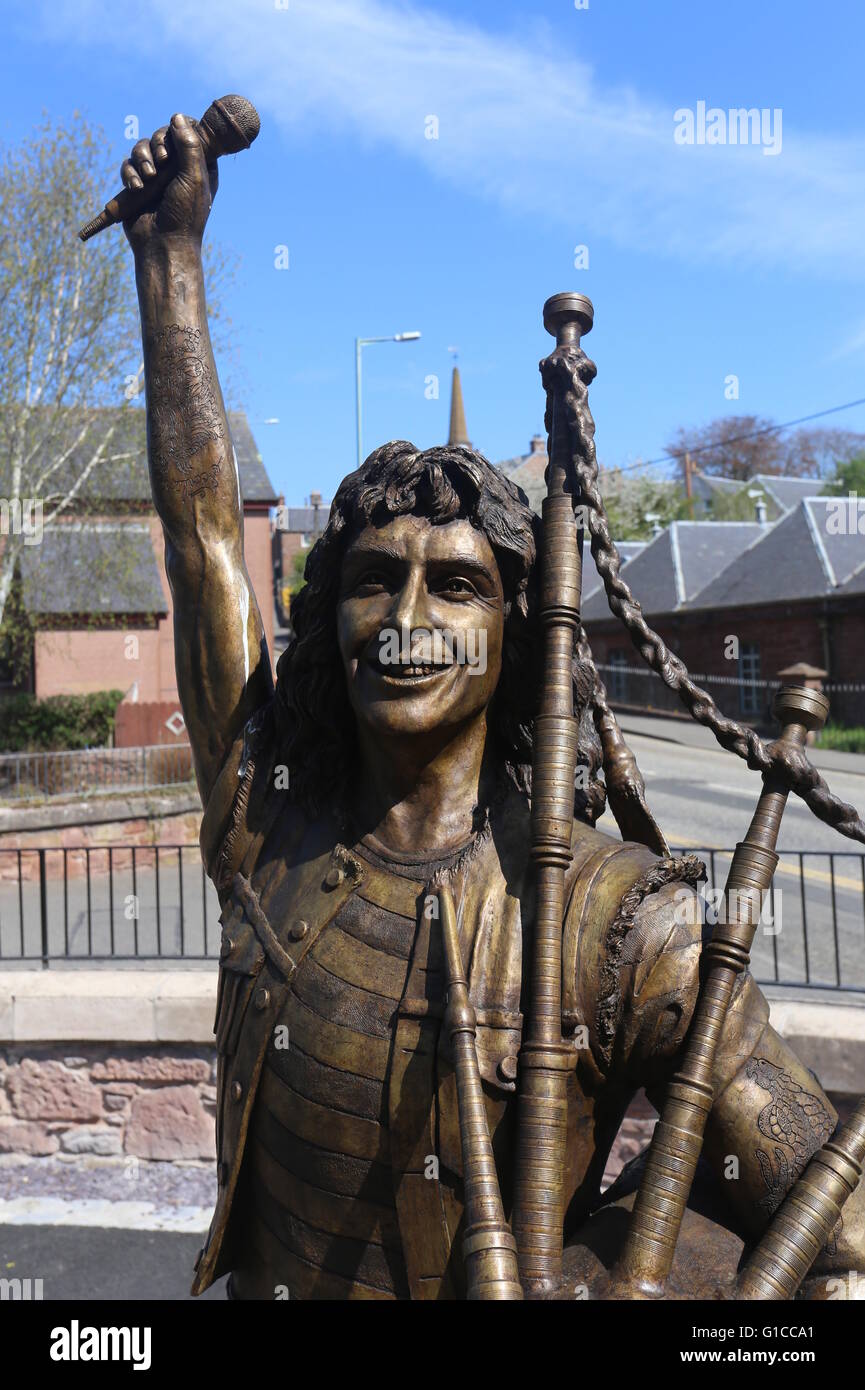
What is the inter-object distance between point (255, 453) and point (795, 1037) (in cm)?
2781

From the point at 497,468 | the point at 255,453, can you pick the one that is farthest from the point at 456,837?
the point at 255,453

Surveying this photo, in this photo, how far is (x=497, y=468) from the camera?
2.20 metres

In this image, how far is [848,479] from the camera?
4625cm

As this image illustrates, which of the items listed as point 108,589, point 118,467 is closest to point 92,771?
point 108,589

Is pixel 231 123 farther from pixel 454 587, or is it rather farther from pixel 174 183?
pixel 454 587

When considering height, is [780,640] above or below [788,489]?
below

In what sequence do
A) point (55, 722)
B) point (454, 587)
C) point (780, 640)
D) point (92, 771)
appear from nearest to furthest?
1. point (454, 587)
2. point (92, 771)
3. point (55, 722)
4. point (780, 640)

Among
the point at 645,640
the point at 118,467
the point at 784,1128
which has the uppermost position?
the point at 118,467

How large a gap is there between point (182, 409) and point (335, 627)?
64 centimetres

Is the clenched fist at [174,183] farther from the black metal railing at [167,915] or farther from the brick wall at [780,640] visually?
the brick wall at [780,640]

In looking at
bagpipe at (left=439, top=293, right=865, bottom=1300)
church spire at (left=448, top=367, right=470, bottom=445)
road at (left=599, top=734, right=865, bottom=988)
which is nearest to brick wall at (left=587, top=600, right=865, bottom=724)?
road at (left=599, top=734, right=865, bottom=988)

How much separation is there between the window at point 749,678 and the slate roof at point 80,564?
1537 cm

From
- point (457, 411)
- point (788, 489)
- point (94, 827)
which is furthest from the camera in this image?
point (788, 489)
